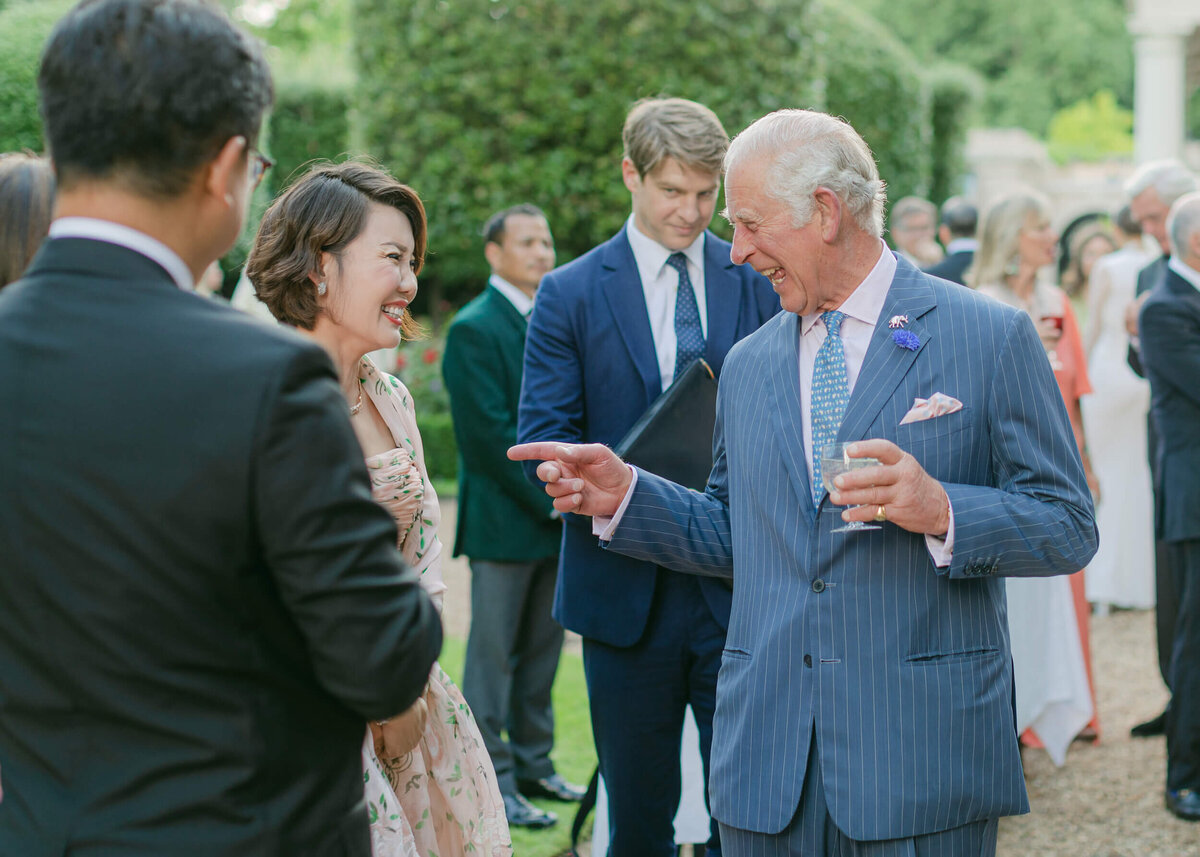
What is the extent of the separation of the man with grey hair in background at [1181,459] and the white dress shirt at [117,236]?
4510 millimetres

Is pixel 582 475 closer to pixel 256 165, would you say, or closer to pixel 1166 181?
pixel 256 165

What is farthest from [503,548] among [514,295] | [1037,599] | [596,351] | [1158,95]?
[1158,95]

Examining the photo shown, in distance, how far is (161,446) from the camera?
145 centimetres

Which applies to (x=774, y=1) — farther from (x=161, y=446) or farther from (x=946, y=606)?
(x=161, y=446)

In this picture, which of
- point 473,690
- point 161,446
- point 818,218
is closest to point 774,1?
point 473,690

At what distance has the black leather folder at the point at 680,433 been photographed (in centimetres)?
335

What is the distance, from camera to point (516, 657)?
5.60 m

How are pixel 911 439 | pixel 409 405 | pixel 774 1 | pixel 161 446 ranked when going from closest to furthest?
pixel 161 446
pixel 911 439
pixel 409 405
pixel 774 1

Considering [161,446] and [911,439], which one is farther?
[911,439]

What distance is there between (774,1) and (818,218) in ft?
32.0

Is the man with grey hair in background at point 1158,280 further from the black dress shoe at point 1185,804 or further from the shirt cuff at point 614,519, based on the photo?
the shirt cuff at point 614,519

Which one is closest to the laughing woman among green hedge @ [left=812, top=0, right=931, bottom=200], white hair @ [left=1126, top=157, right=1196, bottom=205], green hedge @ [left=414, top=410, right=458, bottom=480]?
white hair @ [left=1126, top=157, right=1196, bottom=205]

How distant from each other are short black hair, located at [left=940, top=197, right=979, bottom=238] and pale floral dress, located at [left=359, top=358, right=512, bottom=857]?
5043 mm

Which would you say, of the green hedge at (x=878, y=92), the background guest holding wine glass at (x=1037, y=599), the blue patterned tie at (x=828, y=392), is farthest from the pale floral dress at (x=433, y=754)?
the green hedge at (x=878, y=92)
